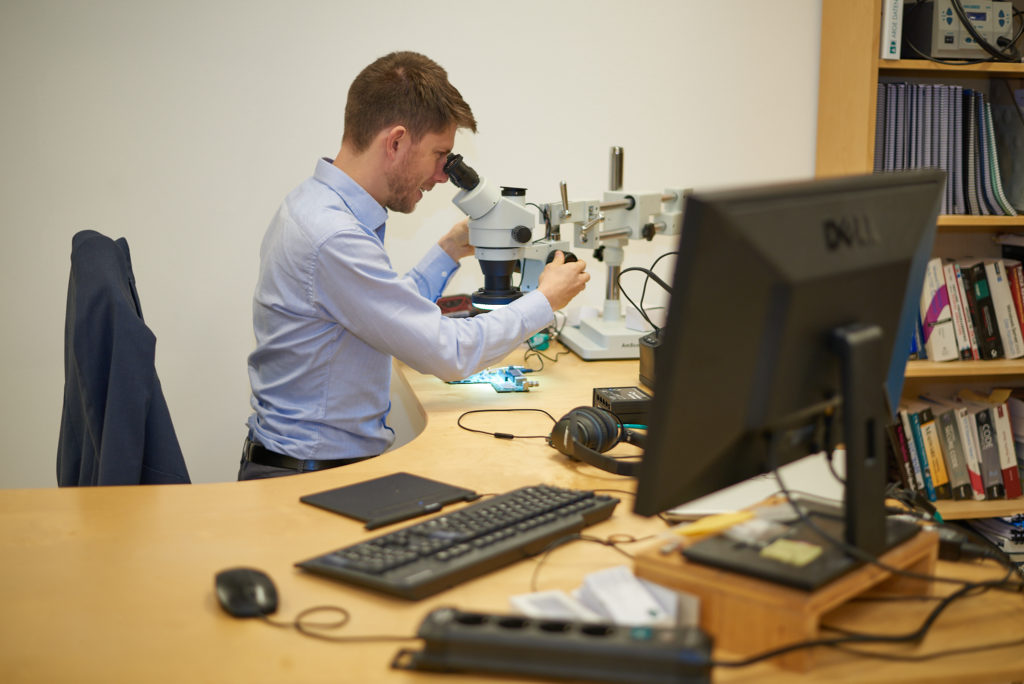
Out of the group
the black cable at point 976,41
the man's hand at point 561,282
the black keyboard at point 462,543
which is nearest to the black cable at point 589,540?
the black keyboard at point 462,543

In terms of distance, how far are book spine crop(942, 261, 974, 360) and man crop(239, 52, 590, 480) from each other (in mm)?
Result: 1134

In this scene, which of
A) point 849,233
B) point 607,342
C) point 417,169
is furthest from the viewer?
point 607,342

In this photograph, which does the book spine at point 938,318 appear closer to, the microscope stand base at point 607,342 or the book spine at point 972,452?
the book spine at point 972,452

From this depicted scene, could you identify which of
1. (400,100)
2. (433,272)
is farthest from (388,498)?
(433,272)

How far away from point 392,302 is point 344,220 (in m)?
0.19

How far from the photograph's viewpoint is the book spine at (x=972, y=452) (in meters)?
2.42

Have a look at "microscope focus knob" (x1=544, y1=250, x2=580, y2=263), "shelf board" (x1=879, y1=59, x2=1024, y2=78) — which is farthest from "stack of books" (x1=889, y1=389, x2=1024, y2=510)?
"microscope focus knob" (x1=544, y1=250, x2=580, y2=263)

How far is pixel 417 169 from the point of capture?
1.88 m

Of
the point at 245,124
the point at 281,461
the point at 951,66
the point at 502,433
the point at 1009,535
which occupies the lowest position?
the point at 1009,535

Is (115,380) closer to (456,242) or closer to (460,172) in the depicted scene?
(460,172)

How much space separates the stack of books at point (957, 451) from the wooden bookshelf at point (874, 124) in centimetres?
5

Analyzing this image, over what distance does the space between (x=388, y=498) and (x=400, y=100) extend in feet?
3.02

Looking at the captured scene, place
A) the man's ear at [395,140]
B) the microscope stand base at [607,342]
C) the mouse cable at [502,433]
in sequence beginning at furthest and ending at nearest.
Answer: the microscope stand base at [607,342] → the man's ear at [395,140] → the mouse cable at [502,433]

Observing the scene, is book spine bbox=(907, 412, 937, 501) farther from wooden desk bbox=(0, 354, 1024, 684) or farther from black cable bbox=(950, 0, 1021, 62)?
wooden desk bbox=(0, 354, 1024, 684)
